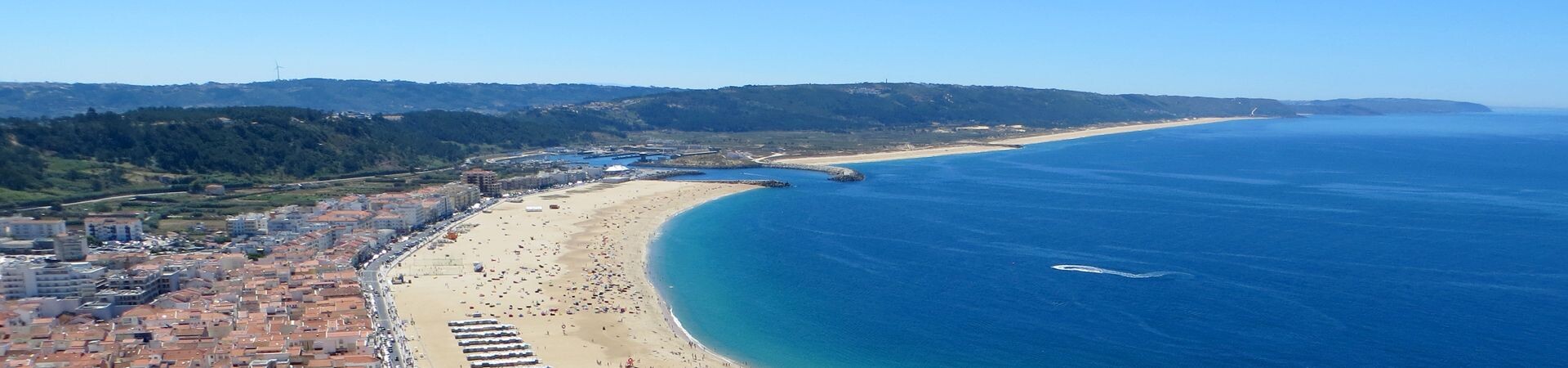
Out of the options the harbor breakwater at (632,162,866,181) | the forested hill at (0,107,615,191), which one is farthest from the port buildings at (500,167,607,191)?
the forested hill at (0,107,615,191)

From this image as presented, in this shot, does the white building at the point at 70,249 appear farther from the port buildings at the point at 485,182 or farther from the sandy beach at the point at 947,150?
the sandy beach at the point at 947,150

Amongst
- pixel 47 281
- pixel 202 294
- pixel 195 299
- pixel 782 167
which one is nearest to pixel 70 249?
pixel 47 281

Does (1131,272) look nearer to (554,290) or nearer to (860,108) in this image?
(554,290)

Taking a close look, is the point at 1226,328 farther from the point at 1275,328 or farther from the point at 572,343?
the point at 572,343

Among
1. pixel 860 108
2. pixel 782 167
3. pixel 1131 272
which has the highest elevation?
pixel 860 108

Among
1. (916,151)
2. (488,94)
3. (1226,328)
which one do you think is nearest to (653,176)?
(916,151)

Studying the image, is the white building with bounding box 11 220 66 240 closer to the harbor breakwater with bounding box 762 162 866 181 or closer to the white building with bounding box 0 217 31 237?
the white building with bounding box 0 217 31 237
